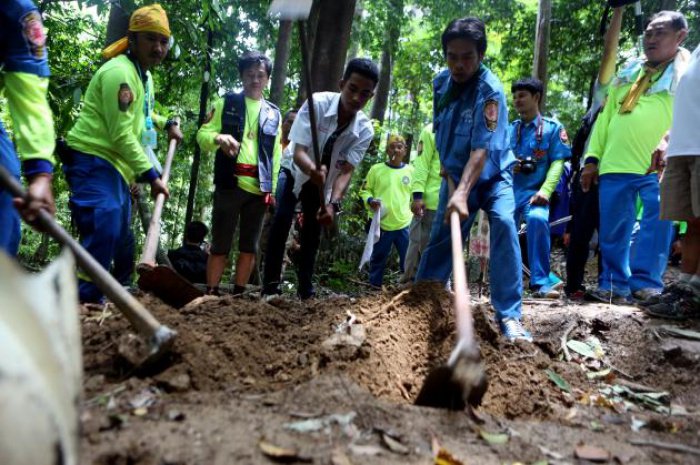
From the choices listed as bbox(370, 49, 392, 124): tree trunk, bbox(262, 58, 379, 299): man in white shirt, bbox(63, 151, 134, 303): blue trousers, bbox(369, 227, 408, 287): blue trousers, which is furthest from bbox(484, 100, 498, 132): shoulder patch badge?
bbox(370, 49, 392, 124): tree trunk

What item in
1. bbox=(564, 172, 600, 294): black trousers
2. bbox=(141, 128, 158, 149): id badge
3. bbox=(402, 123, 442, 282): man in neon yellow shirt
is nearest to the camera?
bbox=(141, 128, 158, 149): id badge

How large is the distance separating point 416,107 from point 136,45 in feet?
48.7

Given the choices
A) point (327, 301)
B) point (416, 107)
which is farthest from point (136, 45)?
point (416, 107)

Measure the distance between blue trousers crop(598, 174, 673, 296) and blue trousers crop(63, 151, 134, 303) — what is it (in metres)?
3.86

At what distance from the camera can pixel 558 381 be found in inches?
114

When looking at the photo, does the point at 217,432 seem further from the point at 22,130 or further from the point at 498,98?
the point at 498,98

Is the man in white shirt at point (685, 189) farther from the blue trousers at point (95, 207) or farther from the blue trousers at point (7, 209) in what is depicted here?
the blue trousers at point (7, 209)

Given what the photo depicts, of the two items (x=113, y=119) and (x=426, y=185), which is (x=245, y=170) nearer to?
(x=113, y=119)

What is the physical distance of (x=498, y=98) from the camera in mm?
3473

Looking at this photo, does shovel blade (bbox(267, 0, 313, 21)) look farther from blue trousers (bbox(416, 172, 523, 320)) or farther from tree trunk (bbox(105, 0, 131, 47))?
tree trunk (bbox(105, 0, 131, 47))

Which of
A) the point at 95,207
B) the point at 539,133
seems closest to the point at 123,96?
the point at 95,207

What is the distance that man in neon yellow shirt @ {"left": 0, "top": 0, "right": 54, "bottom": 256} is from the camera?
2322mm

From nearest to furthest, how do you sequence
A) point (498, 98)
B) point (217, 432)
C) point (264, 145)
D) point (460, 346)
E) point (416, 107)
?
1. point (217, 432)
2. point (460, 346)
3. point (498, 98)
4. point (264, 145)
5. point (416, 107)

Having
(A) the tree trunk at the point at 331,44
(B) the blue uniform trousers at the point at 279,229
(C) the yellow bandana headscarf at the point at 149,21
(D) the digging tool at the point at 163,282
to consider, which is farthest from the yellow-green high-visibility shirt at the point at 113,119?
(A) the tree trunk at the point at 331,44
